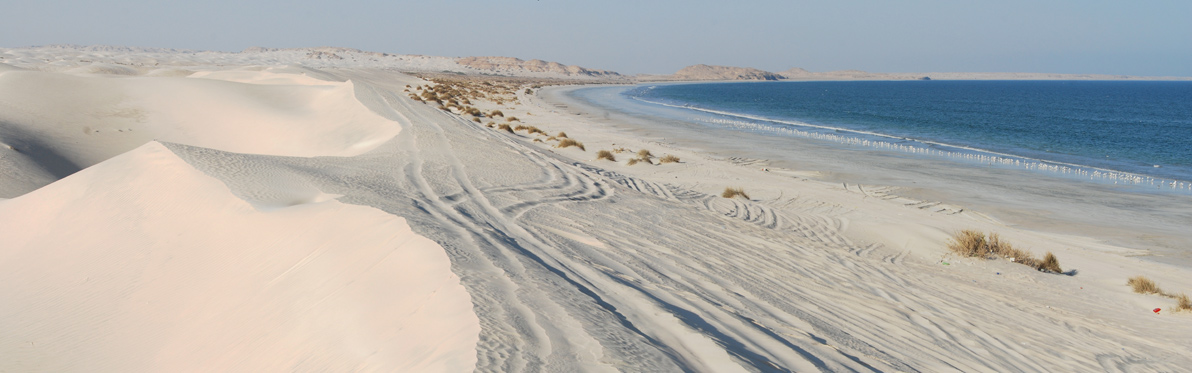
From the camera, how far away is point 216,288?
16.3 ft

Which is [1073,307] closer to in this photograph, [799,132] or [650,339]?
[650,339]

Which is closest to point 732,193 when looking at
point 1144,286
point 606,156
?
point 606,156

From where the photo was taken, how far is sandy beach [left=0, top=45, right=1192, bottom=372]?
369cm

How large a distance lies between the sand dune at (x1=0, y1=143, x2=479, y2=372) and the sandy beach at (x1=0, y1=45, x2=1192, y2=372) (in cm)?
2

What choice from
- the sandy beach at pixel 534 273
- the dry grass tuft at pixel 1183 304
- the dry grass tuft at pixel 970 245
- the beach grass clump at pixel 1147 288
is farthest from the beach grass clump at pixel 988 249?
the dry grass tuft at pixel 1183 304

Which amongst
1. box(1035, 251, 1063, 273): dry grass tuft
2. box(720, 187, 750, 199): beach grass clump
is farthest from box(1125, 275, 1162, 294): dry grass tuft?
box(720, 187, 750, 199): beach grass clump

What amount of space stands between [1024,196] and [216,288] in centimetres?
1358

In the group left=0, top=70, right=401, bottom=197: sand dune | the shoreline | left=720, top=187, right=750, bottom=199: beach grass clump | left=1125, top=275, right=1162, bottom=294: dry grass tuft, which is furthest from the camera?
left=0, top=70, right=401, bottom=197: sand dune

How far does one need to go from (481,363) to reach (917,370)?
9.15ft

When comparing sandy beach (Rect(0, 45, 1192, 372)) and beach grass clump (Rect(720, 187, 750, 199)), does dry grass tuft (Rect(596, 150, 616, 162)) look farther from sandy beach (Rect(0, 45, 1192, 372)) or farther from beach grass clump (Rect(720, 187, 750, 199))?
beach grass clump (Rect(720, 187, 750, 199))

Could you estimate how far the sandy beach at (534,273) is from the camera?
3693 mm

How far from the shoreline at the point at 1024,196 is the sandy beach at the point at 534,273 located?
0.09 m

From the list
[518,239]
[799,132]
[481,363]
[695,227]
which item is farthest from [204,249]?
[799,132]

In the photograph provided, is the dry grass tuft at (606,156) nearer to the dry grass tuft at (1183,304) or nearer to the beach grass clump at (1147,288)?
the beach grass clump at (1147,288)
